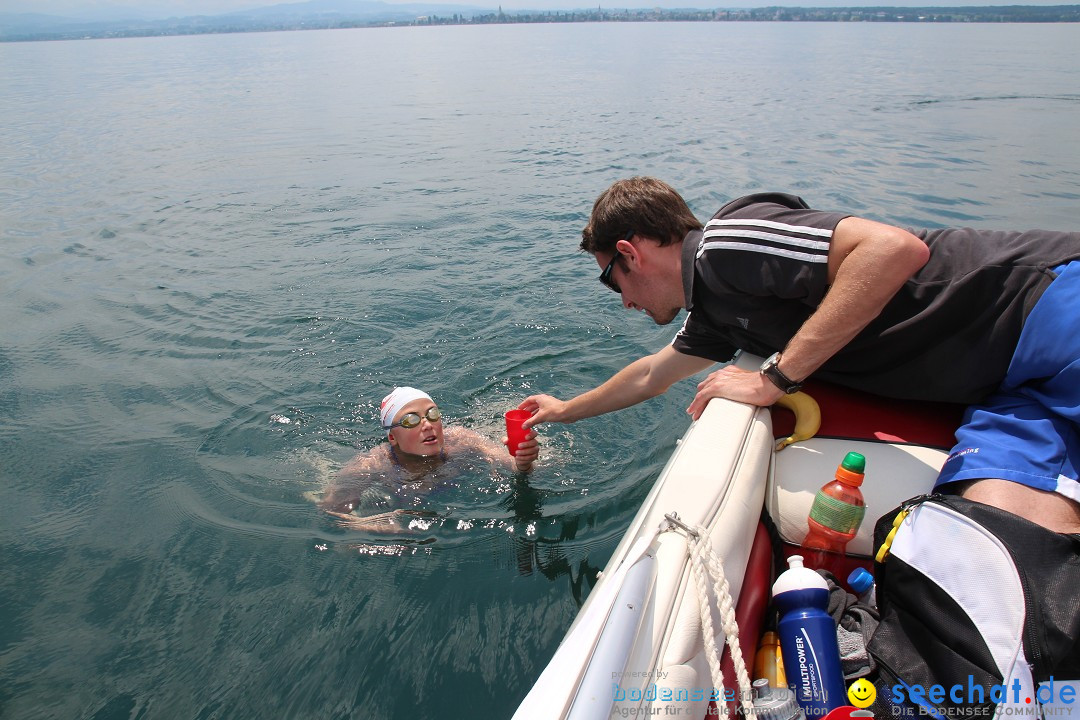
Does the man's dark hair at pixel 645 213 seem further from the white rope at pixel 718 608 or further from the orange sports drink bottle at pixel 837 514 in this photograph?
the white rope at pixel 718 608

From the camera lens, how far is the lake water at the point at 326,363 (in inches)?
132

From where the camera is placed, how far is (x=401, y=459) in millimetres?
5070

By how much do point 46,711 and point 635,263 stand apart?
3371 millimetres

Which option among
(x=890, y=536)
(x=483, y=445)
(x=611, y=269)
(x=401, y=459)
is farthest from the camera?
(x=483, y=445)

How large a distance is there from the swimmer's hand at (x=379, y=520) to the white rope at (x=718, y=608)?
2.67m

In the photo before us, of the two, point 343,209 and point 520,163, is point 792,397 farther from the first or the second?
point 520,163

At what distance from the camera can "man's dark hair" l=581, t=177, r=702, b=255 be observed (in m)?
3.10

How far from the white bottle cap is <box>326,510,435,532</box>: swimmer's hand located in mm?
2686

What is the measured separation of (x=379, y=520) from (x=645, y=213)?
2643 mm

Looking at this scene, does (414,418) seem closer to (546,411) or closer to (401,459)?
(401,459)

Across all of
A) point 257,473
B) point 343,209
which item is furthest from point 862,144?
point 257,473

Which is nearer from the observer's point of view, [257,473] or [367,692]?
[367,692]

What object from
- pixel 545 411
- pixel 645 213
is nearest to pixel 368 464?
pixel 545 411

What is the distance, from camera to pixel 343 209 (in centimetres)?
1145
